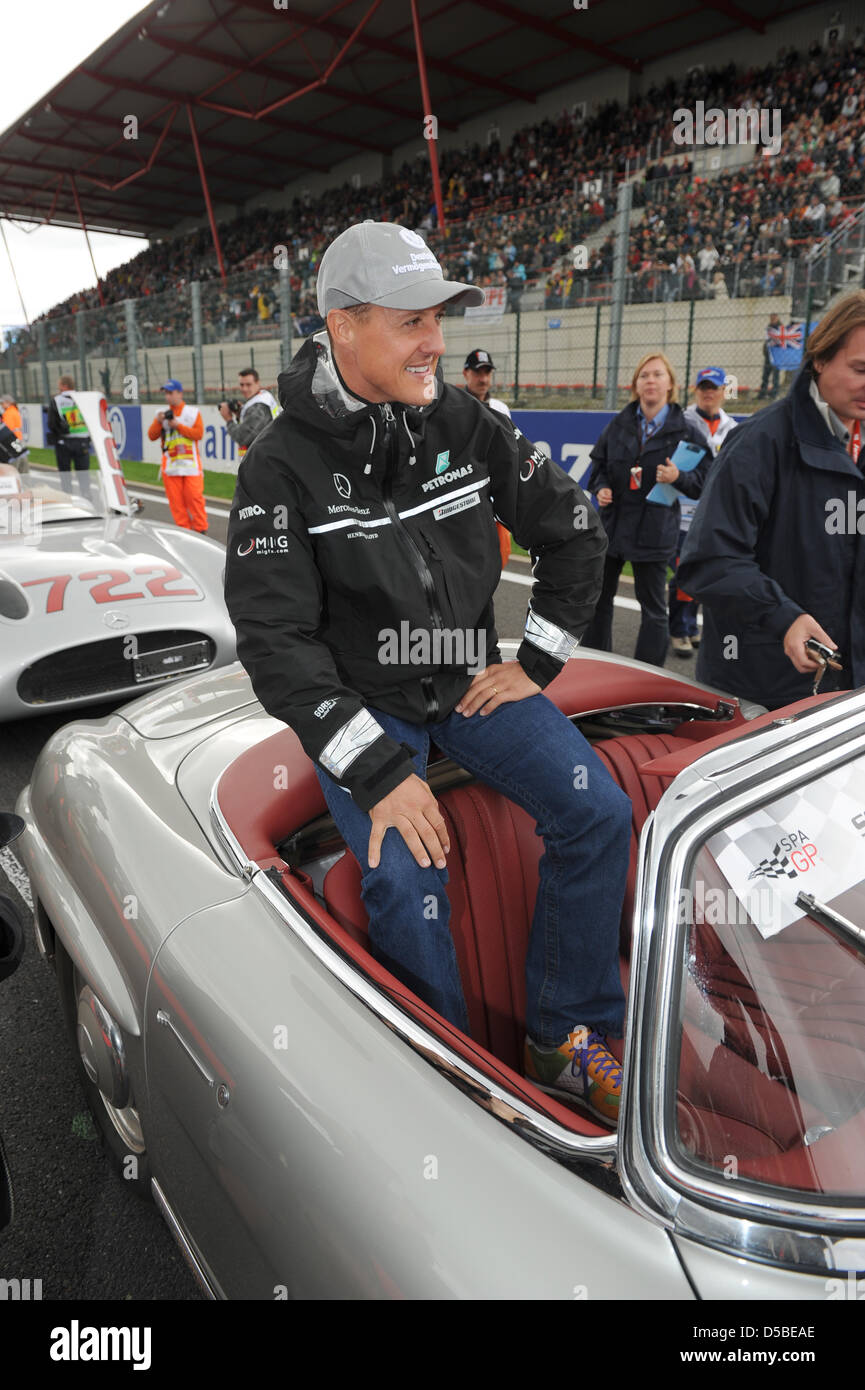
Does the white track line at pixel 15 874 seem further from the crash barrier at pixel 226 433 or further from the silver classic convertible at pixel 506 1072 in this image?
the crash barrier at pixel 226 433

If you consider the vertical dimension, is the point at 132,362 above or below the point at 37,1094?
above

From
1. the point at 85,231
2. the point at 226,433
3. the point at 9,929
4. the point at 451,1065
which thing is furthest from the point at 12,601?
the point at 85,231

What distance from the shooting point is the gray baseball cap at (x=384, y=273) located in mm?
1580

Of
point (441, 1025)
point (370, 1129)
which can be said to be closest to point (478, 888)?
point (441, 1025)

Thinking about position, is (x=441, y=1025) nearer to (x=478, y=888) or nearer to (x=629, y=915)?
(x=478, y=888)

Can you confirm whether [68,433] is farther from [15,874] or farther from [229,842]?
[229,842]

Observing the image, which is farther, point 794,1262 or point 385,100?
point 385,100

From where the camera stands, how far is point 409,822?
5.00 feet

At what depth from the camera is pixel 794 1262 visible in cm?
88

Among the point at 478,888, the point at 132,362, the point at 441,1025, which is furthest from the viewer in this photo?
the point at 132,362

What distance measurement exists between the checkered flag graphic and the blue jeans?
569 millimetres

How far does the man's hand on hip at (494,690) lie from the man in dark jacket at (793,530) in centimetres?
72

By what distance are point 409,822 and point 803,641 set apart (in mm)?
1131
